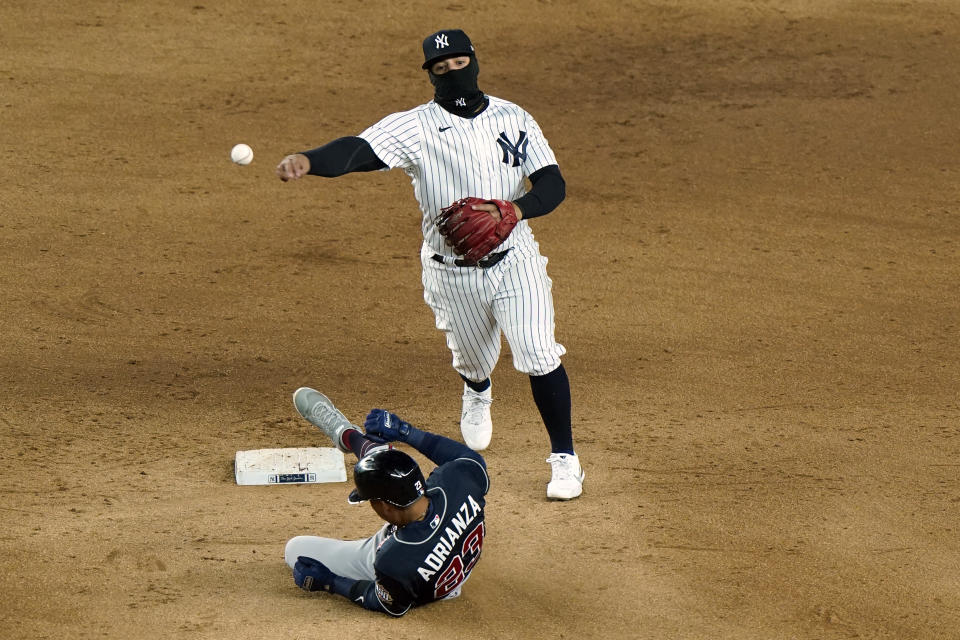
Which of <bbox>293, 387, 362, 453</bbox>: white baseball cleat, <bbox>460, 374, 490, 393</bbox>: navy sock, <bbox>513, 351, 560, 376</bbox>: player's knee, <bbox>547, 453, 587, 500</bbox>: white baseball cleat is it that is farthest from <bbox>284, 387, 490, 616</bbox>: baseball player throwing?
<bbox>460, 374, 490, 393</bbox>: navy sock

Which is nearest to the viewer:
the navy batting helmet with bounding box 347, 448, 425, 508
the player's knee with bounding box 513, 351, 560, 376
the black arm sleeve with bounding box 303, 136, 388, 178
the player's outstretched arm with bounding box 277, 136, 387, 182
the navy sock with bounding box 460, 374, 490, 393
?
the navy batting helmet with bounding box 347, 448, 425, 508

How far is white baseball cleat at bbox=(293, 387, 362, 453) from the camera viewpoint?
528cm

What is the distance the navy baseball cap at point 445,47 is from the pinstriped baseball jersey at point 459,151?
0.23 metres

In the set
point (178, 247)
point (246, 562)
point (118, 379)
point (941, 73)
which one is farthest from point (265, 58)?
point (246, 562)

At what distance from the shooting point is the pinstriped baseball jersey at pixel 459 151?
5422 mm

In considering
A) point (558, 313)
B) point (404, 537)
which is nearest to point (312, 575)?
point (404, 537)

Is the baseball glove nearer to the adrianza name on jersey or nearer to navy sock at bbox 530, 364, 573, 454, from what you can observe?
navy sock at bbox 530, 364, 573, 454

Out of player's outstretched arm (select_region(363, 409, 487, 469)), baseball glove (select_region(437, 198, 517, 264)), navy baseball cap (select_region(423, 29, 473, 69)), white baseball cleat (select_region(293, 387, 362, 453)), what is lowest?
white baseball cleat (select_region(293, 387, 362, 453))

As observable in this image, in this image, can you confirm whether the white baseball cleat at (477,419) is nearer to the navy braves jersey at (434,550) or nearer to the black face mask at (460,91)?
the black face mask at (460,91)

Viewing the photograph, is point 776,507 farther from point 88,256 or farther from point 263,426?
point 88,256

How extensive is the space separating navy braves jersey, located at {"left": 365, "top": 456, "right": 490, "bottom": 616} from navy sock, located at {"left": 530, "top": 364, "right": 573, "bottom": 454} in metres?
1.10

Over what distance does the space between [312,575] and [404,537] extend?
18.3 inches

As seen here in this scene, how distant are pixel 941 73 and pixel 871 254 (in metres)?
4.05

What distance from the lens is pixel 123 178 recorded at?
948 centimetres
